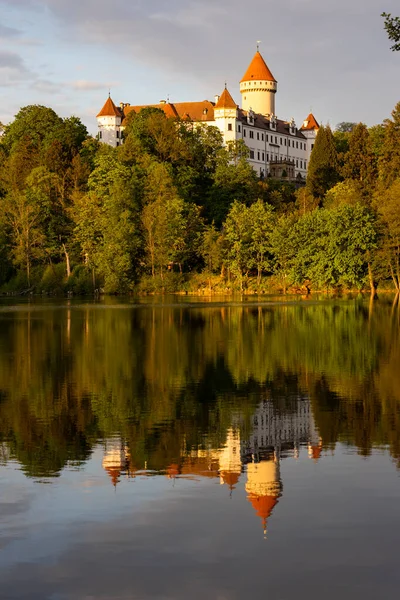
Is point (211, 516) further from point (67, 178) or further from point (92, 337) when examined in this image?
point (67, 178)

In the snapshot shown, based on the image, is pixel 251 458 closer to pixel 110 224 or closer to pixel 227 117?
pixel 110 224

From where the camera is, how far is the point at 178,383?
2414 centimetres

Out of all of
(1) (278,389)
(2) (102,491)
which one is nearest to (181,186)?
(1) (278,389)

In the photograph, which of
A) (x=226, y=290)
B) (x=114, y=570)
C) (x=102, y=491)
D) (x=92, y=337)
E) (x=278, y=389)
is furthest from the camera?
(x=226, y=290)

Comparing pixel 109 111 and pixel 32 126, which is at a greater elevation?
pixel 109 111

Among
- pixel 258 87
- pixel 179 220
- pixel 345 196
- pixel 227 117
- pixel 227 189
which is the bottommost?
pixel 179 220

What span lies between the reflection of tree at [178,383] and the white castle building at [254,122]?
359 feet

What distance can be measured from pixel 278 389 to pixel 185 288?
244 ft

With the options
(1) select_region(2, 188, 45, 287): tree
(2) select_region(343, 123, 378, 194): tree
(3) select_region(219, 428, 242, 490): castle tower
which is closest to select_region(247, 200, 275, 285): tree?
(2) select_region(343, 123, 378, 194): tree

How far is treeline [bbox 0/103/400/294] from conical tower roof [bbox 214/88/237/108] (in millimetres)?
31593

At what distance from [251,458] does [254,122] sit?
487 ft

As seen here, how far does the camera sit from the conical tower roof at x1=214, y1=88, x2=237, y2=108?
5901 inches

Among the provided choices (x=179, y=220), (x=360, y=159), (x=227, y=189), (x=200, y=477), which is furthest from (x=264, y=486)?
(x=360, y=159)

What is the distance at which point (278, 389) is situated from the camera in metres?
22.9
